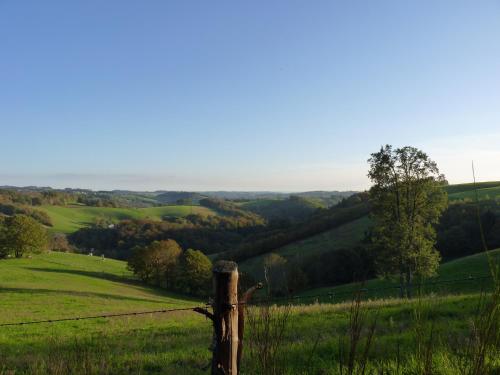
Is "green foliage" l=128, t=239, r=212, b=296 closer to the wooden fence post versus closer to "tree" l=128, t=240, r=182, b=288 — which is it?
"tree" l=128, t=240, r=182, b=288

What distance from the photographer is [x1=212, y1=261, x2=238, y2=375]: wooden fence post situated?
3.40 metres

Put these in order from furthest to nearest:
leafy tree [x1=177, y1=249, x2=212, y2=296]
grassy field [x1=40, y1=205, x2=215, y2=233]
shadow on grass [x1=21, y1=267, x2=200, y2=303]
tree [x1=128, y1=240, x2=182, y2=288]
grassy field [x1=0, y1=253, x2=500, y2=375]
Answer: grassy field [x1=40, y1=205, x2=215, y2=233], tree [x1=128, y1=240, x2=182, y2=288], leafy tree [x1=177, y1=249, x2=212, y2=296], shadow on grass [x1=21, y1=267, x2=200, y2=303], grassy field [x1=0, y1=253, x2=500, y2=375]

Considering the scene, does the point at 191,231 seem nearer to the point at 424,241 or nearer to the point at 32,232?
the point at 32,232

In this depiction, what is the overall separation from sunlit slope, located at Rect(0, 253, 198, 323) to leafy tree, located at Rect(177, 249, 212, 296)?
4750 millimetres

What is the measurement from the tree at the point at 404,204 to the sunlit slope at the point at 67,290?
22716mm

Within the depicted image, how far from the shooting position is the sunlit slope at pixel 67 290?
112 ft

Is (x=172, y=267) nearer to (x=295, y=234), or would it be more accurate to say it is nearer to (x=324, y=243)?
(x=324, y=243)

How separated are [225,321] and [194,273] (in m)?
64.1

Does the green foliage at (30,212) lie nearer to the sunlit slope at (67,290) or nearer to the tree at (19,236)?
the sunlit slope at (67,290)

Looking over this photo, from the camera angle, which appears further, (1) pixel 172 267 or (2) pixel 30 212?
(2) pixel 30 212

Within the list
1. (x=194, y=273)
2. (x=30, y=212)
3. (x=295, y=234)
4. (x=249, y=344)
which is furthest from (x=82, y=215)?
(x=249, y=344)

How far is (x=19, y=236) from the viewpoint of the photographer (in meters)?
67.2

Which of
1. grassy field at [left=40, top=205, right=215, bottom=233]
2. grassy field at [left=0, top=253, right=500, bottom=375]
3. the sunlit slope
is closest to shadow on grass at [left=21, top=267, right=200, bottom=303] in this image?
the sunlit slope

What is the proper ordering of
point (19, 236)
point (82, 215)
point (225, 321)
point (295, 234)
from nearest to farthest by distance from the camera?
point (225, 321)
point (19, 236)
point (295, 234)
point (82, 215)
